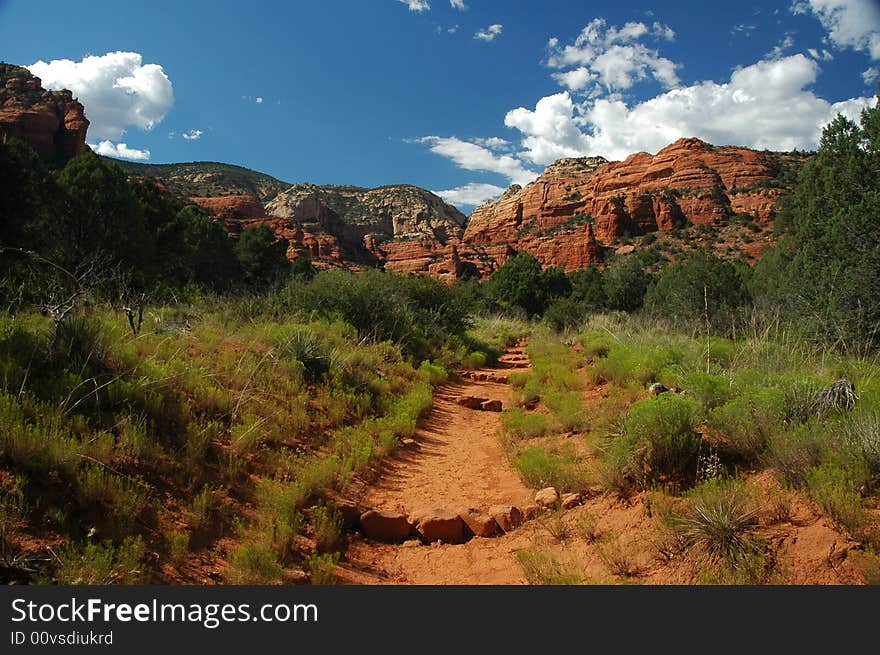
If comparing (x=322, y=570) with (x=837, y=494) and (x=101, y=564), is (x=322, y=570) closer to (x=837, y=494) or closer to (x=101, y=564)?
(x=101, y=564)

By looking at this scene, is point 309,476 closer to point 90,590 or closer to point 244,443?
point 244,443

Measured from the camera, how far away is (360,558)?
402 centimetres

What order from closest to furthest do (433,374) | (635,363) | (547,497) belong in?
1. (547,497)
2. (635,363)
3. (433,374)

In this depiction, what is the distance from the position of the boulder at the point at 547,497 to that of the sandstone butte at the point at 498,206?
5877 cm

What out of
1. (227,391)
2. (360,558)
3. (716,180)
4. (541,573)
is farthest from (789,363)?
(716,180)

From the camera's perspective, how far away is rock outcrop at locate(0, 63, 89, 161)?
60188 millimetres

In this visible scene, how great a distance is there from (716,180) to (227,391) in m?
107

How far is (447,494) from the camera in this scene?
5.40m

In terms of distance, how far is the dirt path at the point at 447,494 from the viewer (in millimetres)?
3773

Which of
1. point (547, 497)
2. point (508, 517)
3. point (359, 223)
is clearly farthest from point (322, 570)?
point (359, 223)

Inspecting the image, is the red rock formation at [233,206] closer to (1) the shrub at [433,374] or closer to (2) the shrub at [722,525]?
(1) the shrub at [433,374]

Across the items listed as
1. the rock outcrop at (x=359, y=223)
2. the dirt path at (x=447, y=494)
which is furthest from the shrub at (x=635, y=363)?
the rock outcrop at (x=359, y=223)

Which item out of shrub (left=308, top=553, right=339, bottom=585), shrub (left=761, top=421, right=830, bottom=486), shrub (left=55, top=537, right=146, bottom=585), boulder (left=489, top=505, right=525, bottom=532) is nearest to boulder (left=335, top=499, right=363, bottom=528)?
shrub (left=308, top=553, right=339, bottom=585)

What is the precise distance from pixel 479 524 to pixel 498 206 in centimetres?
14654
